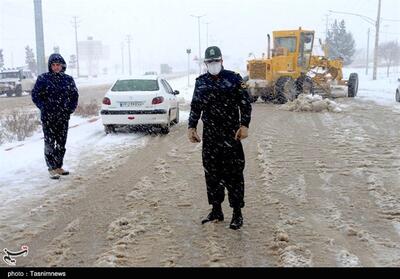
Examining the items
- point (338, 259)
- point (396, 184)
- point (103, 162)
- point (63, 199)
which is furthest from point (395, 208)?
point (103, 162)

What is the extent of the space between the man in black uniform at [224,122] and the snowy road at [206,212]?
20.1 inches

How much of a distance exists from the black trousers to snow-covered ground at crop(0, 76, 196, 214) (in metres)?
2.85

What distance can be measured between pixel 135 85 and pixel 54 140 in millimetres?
5456

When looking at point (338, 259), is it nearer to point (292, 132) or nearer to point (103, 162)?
point (103, 162)

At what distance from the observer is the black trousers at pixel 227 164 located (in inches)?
204

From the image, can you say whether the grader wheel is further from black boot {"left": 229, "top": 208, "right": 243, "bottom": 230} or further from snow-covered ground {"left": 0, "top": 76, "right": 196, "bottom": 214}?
black boot {"left": 229, "top": 208, "right": 243, "bottom": 230}

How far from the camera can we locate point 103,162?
8.94 m

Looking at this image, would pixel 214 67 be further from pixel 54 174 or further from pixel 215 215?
pixel 54 174

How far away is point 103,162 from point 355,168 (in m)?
4.47

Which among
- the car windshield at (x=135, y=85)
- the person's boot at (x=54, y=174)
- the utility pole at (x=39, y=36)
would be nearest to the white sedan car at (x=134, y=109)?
the car windshield at (x=135, y=85)

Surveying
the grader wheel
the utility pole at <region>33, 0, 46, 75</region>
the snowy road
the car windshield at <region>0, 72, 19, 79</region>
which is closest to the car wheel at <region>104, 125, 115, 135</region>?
the snowy road

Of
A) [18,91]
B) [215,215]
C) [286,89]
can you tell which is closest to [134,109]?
[215,215]

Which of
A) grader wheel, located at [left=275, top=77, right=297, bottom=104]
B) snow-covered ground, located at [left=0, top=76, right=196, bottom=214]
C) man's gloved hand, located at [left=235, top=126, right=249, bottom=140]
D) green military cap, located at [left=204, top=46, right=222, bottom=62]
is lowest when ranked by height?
snow-covered ground, located at [left=0, top=76, right=196, bottom=214]

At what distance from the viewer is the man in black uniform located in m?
5.13
